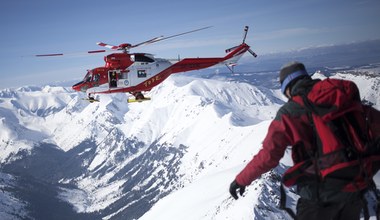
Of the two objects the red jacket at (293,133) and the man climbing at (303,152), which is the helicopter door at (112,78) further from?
the red jacket at (293,133)

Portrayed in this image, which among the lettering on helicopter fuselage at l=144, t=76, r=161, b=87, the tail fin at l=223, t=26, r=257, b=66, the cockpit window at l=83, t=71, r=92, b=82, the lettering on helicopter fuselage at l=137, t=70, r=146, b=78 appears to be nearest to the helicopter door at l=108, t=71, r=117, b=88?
the cockpit window at l=83, t=71, r=92, b=82

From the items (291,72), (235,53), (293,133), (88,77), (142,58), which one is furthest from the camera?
(235,53)

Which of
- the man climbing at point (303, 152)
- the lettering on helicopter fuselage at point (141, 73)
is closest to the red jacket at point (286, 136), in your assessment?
the man climbing at point (303, 152)

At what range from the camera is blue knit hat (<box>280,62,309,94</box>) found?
5.38m

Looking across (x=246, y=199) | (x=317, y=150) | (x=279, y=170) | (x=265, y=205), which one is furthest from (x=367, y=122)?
(x=279, y=170)

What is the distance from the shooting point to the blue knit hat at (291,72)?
5.38 meters

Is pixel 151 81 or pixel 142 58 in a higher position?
pixel 142 58

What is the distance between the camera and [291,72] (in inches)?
213

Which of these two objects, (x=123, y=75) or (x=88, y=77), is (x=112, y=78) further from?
(x=88, y=77)

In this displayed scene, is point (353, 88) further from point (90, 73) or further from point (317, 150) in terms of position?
point (90, 73)

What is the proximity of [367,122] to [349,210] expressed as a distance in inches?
56.5

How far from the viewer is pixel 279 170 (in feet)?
308

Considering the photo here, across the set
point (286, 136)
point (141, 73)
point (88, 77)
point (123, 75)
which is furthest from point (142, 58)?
point (286, 136)

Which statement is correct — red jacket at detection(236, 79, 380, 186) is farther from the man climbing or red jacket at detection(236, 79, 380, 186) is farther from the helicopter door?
the helicopter door
